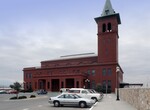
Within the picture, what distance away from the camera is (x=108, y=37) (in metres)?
81.6

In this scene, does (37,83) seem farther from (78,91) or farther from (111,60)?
(78,91)

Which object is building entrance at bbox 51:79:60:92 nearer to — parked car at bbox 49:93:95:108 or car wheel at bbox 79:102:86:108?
parked car at bbox 49:93:95:108

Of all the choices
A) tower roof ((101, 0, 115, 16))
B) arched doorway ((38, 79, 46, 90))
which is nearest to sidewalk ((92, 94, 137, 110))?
tower roof ((101, 0, 115, 16))

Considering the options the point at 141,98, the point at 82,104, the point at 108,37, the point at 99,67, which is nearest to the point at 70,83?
the point at 99,67

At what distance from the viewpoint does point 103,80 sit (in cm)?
8188

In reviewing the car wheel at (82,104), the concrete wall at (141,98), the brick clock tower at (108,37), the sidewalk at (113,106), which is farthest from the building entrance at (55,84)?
the concrete wall at (141,98)

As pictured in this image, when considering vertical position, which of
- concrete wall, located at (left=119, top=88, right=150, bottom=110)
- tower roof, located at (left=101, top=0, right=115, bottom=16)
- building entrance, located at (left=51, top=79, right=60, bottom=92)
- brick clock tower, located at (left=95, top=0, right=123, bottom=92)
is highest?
tower roof, located at (left=101, top=0, right=115, bottom=16)

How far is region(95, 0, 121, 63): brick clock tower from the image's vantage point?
80.8 metres

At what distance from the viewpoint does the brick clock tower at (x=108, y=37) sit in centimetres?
8081

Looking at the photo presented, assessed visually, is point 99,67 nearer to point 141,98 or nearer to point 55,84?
point 55,84

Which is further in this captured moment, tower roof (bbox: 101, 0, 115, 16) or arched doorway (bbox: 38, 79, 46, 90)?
arched doorway (bbox: 38, 79, 46, 90)

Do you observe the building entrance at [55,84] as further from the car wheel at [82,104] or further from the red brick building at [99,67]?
the car wheel at [82,104]

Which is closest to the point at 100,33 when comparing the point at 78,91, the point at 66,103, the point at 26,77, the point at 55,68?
the point at 55,68

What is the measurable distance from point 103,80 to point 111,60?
24.0 feet
